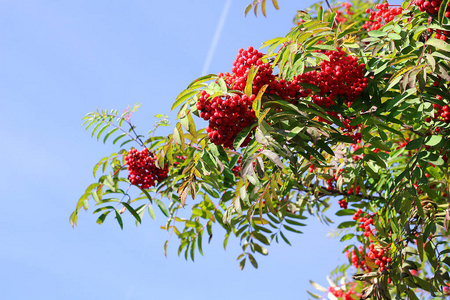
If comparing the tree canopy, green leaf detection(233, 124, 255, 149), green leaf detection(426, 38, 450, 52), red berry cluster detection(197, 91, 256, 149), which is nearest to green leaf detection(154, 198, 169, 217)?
the tree canopy

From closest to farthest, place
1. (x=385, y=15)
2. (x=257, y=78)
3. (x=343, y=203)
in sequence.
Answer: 1. (x=257, y=78)
2. (x=385, y=15)
3. (x=343, y=203)

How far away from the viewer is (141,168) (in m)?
4.45

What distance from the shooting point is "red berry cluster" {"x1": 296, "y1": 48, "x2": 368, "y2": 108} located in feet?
9.56

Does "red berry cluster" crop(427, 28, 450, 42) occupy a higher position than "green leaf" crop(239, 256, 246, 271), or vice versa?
"red berry cluster" crop(427, 28, 450, 42)

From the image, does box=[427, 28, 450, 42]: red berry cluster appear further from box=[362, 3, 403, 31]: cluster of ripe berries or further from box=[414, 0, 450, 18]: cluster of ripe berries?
box=[362, 3, 403, 31]: cluster of ripe berries

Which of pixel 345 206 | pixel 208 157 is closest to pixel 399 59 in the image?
pixel 208 157

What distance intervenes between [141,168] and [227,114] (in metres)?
2.05

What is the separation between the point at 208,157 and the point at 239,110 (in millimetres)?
652

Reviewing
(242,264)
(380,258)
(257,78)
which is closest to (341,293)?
(380,258)

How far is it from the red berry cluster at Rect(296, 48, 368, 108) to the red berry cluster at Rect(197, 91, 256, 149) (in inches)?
18.4

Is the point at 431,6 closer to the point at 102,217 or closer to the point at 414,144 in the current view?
the point at 414,144

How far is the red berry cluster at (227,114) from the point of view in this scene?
2607mm

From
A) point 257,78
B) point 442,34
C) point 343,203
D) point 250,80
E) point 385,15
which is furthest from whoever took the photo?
point 343,203

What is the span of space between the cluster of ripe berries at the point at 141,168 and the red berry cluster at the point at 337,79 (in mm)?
2047
